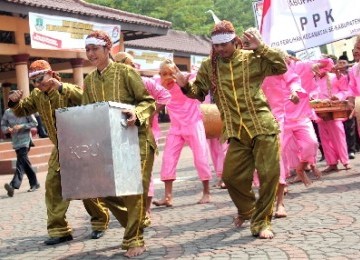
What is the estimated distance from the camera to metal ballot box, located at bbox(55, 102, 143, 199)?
4.51 metres

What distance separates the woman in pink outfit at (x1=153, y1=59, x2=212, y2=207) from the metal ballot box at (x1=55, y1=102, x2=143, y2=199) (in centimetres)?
297

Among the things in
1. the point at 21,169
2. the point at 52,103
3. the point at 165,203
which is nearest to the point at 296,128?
the point at 165,203

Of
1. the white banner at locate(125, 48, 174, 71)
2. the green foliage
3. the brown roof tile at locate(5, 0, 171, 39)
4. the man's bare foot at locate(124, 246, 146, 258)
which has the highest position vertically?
the green foliage

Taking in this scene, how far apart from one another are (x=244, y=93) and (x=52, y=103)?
1.79 metres

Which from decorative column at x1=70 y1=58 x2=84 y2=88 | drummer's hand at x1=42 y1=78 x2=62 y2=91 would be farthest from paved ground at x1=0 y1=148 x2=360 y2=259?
decorative column at x1=70 y1=58 x2=84 y2=88

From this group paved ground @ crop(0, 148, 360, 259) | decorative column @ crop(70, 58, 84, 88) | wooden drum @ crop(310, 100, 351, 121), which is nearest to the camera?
paved ground @ crop(0, 148, 360, 259)

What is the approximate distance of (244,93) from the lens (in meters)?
5.33

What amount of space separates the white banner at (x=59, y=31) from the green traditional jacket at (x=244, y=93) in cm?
1220

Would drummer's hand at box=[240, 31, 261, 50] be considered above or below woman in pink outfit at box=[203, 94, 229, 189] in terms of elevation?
above

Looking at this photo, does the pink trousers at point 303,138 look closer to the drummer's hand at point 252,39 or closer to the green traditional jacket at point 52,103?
the drummer's hand at point 252,39

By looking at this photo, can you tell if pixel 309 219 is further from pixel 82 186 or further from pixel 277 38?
pixel 277 38

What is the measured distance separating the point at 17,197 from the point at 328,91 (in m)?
5.37

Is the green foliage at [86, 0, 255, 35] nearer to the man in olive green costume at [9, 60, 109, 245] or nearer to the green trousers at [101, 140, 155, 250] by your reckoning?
the man in olive green costume at [9, 60, 109, 245]

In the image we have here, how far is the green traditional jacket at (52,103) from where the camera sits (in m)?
5.84
